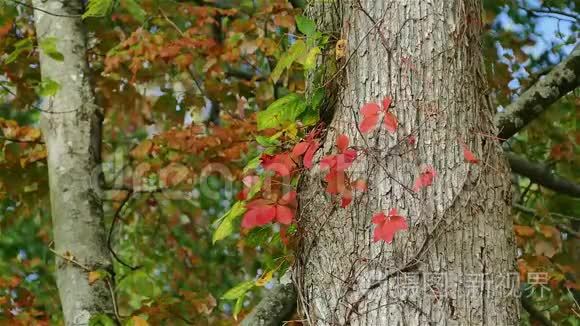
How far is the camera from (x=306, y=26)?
2.45 m

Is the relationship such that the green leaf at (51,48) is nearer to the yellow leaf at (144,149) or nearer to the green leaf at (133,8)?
the green leaf at (133,8)

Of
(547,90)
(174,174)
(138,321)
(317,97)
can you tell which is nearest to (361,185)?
(317,97)

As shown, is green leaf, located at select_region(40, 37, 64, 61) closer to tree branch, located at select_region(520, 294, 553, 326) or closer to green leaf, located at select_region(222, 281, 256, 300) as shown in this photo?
green leaf, located at select_region(222, 281, 256, 300)

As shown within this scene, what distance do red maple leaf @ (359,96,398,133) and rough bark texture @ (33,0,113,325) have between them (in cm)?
173

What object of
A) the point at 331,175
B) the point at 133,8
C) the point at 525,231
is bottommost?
the point at 525,231

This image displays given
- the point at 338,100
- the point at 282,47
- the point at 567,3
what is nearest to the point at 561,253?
the point at 567,3

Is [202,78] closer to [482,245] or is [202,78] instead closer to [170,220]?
[170,220]

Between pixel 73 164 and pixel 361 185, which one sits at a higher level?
pixel 361 185

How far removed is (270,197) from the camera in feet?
8.18

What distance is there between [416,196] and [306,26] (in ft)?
2.07

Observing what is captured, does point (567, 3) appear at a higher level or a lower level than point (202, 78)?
higher

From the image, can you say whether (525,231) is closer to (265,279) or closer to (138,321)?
(138,321)

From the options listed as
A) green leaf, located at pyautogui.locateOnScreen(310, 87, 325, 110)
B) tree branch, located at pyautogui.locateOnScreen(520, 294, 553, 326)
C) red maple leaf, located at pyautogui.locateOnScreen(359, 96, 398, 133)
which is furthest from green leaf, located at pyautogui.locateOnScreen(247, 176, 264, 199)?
tree branch, located at pyautogui.locateOnScreen(520, 294, 553, 326)

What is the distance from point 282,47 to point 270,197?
2.36m
